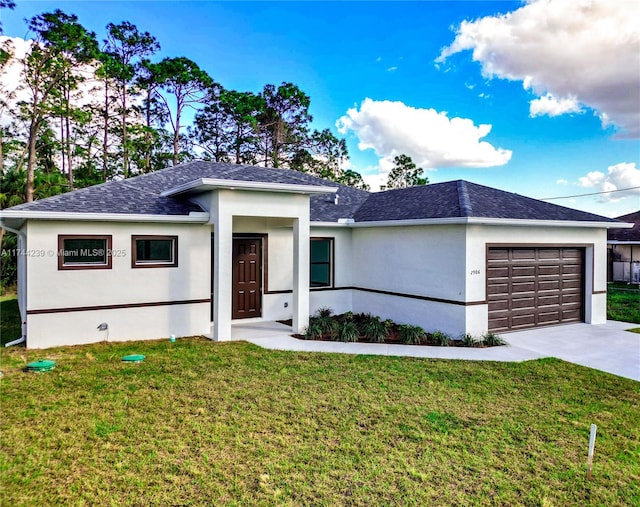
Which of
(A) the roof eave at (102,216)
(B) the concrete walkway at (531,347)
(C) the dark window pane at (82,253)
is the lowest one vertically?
(B) the concrete walkway at (531,347)

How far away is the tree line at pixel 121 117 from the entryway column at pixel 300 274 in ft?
49.5

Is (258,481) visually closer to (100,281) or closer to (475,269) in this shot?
(100,281)

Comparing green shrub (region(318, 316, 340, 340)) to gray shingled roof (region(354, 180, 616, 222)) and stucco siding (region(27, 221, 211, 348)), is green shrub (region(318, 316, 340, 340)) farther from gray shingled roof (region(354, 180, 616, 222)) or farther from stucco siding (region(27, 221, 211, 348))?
gray shingled roof (region(354, 180, 616, 222))

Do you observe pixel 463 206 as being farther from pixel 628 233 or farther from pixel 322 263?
pixel 628 233

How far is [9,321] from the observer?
1180 centimetres

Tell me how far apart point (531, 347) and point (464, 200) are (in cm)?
403

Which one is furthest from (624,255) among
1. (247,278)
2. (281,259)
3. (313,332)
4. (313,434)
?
(313,434)

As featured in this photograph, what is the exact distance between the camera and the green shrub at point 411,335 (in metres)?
9.73

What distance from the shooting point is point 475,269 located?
9836mm

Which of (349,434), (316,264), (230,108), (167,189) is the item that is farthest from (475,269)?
(230,108)

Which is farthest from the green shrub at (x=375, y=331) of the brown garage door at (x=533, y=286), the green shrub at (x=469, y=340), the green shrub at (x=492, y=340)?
the brown garage door at (x=533, y=286)

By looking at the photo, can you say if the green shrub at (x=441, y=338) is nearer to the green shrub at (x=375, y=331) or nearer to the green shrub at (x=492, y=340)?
the green shrub at (x=492, y=340)

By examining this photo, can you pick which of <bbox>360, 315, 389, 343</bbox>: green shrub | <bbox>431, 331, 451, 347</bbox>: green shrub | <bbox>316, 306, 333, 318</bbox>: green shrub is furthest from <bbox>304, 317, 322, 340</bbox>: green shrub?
<bbox>431, 331, 451, 347</bbox>: green shrub

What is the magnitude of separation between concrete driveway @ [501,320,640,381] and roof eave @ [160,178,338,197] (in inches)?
238
